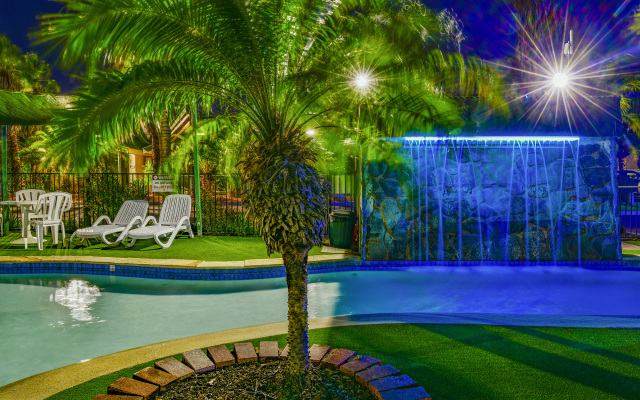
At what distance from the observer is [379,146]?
189 inches

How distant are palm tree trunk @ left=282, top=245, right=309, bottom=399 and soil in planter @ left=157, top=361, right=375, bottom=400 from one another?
10 centimetres

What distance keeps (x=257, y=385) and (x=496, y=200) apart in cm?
739

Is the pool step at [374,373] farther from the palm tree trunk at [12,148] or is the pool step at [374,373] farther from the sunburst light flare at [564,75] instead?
the palm tree trunk at [12,148]

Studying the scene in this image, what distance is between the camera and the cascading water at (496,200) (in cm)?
938

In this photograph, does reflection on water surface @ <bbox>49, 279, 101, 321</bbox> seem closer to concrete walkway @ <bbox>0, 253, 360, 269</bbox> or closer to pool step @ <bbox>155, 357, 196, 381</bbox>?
concrete walkway @ <bbox>0, 253, 360, 269</bbox>

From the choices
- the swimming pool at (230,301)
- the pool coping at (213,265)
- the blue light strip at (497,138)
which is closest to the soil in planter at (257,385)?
the swimming pool at (230,301)

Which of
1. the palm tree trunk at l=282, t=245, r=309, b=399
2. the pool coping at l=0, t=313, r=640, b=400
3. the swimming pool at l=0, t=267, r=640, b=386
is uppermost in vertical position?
the palm tree trunk at l=282, t=245, r=309, b=399

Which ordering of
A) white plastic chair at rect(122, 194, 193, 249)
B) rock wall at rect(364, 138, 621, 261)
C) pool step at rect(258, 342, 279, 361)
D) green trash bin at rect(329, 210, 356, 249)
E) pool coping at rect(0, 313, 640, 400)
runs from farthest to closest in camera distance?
white plastic chair at rect(122, 194, 193, 249), green trash bin at rect(329, 210, 356, 249), rock wall at rect(364, 138, 621, 261), pool step at rect(258, 342, 279, 361), pool coping at rect(0, 313, 640, 400)

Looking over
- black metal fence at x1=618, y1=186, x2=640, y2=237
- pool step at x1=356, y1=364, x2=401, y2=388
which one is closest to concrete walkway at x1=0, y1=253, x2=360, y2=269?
pool step at x1=356, y1=364, x2=401, y2=388

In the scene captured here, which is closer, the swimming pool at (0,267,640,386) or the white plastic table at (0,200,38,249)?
the swimming pool at (0,267,640,386)

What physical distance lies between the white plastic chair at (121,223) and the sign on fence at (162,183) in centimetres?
115

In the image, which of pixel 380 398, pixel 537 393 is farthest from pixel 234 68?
pixel 537 393

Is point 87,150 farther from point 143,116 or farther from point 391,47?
point 391,47

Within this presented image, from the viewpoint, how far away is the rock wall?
9312 mm
